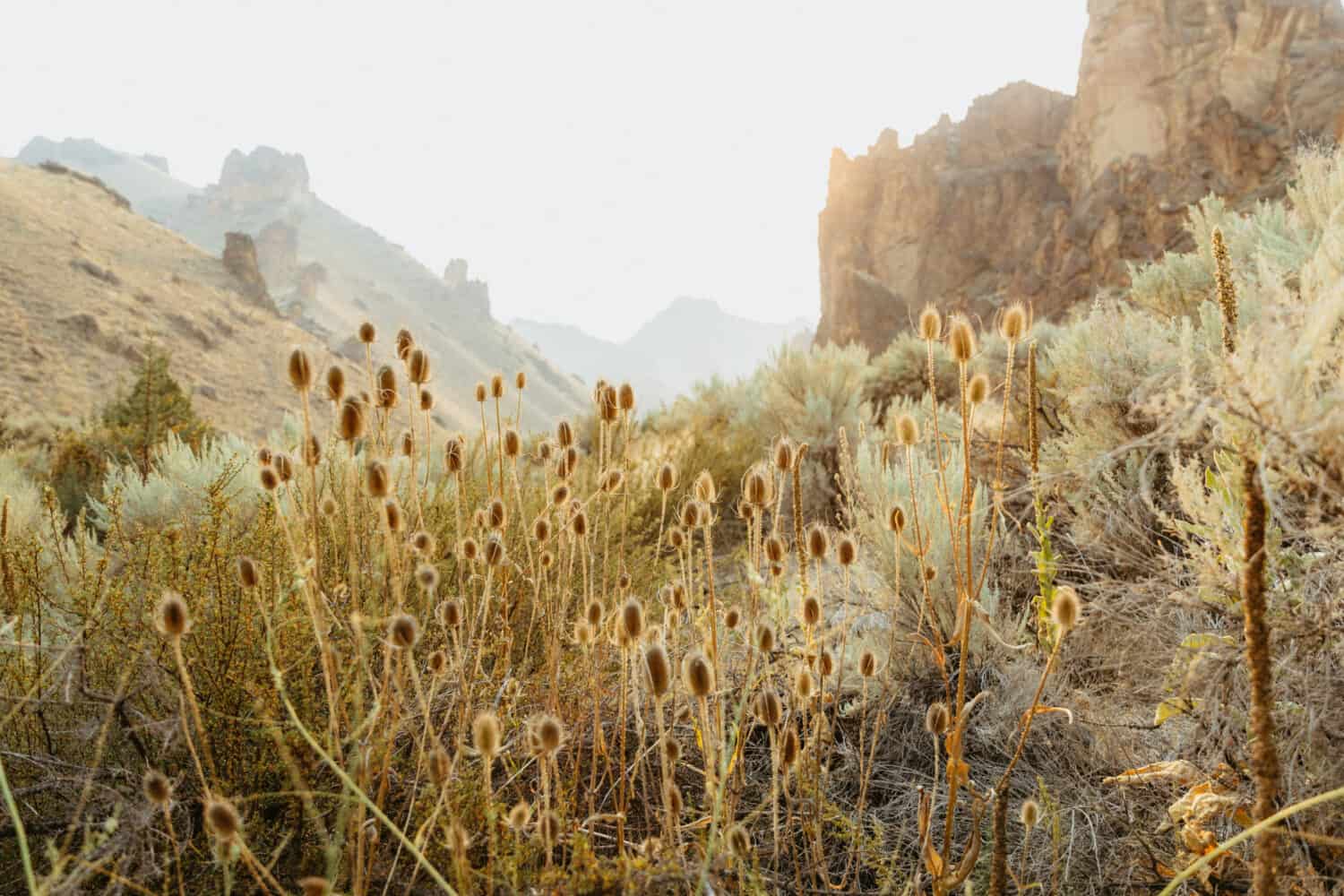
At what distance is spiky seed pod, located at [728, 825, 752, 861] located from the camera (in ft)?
3.03

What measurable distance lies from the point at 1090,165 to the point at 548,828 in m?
40.4

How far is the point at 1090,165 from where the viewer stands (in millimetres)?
33188

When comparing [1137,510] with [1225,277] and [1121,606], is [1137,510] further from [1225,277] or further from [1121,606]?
[1225,277]

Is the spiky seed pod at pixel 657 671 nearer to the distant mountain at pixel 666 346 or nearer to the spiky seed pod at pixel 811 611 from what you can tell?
the spiky seed pod at pixel 811 611

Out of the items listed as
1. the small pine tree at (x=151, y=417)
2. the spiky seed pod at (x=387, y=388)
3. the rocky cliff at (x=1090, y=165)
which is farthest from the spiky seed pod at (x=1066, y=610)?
the rocky cliff at (x=1090, y=165)

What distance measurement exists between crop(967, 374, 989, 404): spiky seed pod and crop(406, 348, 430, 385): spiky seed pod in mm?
1078

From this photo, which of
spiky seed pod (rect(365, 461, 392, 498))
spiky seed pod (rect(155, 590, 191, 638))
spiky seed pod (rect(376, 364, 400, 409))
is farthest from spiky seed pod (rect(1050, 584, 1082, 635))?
spiky seed pod (rect(376, 364, 400, 409))

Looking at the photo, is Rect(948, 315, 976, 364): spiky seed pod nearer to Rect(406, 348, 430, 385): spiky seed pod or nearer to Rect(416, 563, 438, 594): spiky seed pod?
Rect(416, 563, 438, 594): spiky seed pod

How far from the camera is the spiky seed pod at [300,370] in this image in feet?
3.81

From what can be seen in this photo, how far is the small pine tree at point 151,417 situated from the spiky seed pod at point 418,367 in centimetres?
559

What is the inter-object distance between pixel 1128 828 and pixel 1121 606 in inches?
24.3

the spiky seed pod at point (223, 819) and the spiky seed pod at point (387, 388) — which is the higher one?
the spiky seed pod at point (387, 388)

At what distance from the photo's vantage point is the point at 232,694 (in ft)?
4.66

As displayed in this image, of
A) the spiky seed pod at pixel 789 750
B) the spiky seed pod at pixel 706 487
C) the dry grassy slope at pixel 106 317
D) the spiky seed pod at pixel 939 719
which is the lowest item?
the spiky seed pod at pixel 789 750
